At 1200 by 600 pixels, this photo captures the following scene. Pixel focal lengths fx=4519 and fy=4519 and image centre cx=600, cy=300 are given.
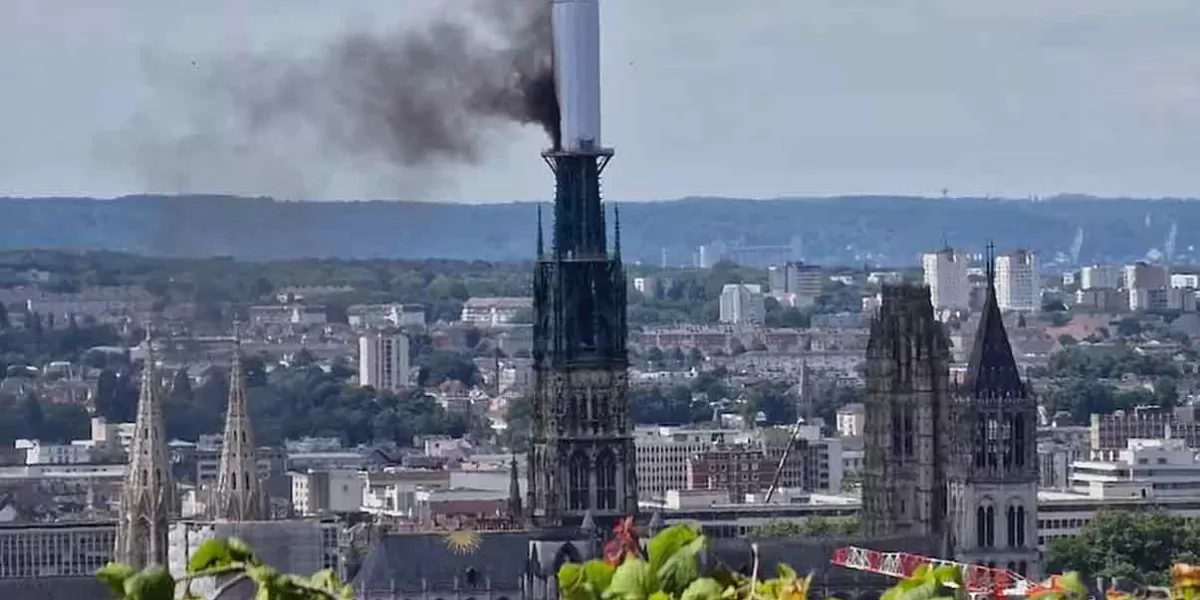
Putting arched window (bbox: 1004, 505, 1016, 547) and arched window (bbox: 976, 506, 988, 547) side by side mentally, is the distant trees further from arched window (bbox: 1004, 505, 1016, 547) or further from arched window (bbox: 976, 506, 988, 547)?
arched window (bbox: 976, 506, 988, 547)

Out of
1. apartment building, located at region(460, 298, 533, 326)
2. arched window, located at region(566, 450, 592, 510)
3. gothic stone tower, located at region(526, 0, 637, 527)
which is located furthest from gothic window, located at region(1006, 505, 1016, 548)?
apartment building, located at region(460, 298, 533, 326)

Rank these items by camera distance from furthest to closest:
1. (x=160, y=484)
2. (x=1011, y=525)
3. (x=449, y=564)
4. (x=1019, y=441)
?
(x=1019, y=441), (x=1011, y=525), (x=160, y=484), (x=449, y=564)

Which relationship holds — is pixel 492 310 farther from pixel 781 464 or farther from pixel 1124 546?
pixel 1124 546

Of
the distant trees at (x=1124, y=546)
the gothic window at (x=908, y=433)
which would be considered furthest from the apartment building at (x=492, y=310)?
the gothic window at (x=908, y=433)

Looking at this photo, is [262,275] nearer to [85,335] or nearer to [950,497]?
[85,335]

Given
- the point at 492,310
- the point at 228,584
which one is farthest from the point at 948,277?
the point at 228,584

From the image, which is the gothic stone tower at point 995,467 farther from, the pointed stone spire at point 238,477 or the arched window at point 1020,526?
the pointed stone spire at point 238,477
